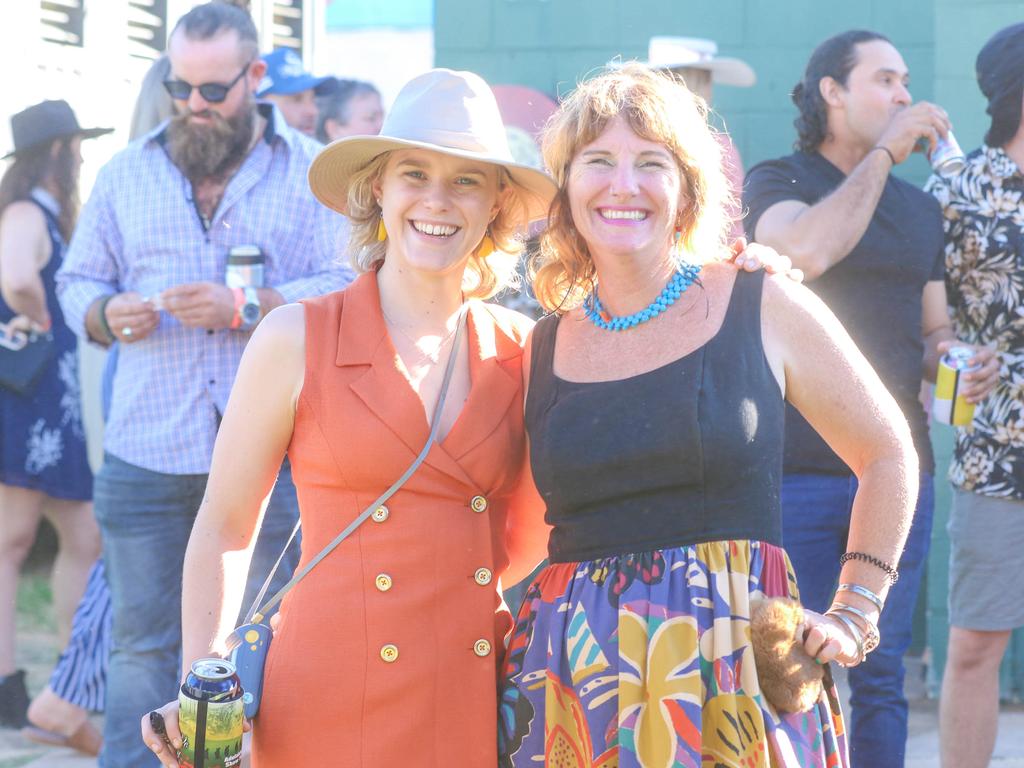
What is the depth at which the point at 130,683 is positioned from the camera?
4465 millimetres

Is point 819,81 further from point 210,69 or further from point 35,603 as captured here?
point 35,603

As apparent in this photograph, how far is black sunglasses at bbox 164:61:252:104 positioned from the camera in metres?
4.62

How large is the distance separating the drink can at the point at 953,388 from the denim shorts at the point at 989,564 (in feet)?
0.96

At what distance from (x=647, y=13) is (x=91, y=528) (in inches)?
122

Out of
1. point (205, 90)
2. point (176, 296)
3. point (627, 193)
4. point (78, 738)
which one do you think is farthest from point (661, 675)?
point (78, 738)

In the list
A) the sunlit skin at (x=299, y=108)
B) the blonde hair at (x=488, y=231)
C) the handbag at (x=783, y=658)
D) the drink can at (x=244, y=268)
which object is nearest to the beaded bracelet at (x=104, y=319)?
the drink can at (x=244, y=268)

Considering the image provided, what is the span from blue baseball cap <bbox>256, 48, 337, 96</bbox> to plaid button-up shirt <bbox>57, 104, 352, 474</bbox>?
127 centimetres

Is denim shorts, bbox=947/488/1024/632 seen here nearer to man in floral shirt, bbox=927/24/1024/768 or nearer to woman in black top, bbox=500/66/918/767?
man in floral shirt, bbox=927/24/1024/768

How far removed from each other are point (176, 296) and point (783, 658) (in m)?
2.45

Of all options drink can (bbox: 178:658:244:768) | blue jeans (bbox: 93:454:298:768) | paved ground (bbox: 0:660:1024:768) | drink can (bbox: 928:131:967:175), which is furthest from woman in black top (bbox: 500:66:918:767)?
paved ground (bbox: 0:660:1024:768)

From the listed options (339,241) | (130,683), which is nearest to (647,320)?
(339,241)

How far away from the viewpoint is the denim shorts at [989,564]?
14.3 feet

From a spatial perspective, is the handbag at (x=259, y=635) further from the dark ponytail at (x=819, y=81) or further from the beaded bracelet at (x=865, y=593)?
the dark ponytail at (x=819, y=81)

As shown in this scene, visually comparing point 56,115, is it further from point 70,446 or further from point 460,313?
point 460,313
